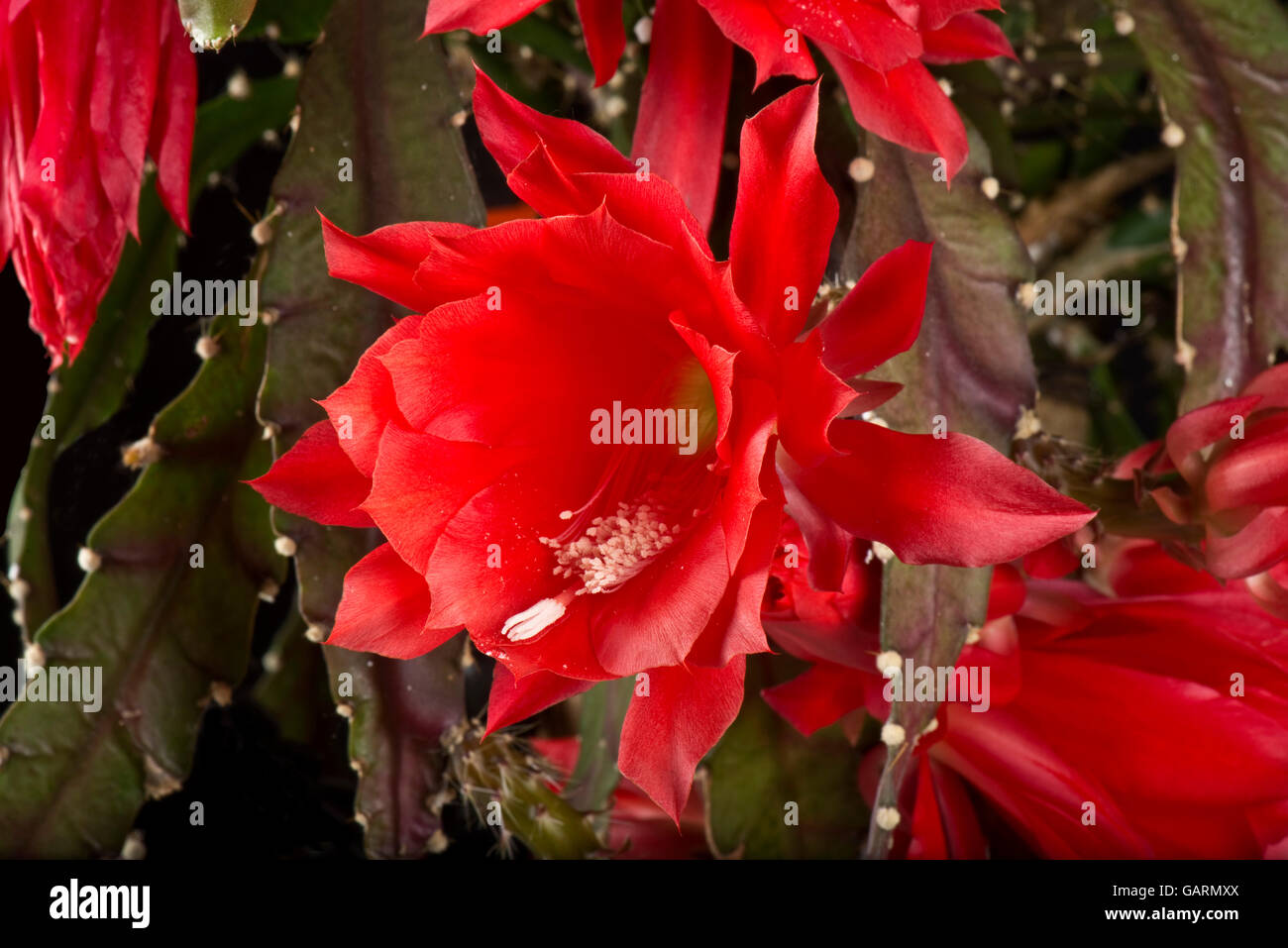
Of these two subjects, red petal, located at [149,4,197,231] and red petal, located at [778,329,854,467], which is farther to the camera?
red petal, located at [149,4,197,231]

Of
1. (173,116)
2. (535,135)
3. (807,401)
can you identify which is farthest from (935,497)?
(173,116)

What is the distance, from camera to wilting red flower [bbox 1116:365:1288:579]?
0.32m

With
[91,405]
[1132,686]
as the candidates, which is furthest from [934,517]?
[91,405]

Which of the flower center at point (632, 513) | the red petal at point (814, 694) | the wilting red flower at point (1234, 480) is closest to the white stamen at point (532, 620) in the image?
the flower center at point (632, 513)

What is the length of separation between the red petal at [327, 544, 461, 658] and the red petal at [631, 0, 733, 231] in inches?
6.0

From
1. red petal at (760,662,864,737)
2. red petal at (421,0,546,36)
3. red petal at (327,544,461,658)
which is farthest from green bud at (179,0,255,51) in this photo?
red petal at (760,662,864,737)

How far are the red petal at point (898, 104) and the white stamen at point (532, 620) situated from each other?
0.59 ft

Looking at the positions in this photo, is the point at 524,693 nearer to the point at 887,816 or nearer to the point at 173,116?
the point at 887,816

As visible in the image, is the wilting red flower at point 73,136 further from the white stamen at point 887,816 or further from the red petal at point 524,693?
the white stamen at point 887,816

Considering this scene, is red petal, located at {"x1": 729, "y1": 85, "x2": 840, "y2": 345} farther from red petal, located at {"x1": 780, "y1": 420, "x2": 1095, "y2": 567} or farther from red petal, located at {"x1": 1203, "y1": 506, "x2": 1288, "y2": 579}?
red petal, located at {"x1": 1203, "y1": 506, "x2": 1288, "y2": 579}
